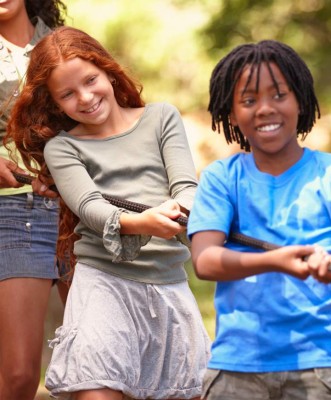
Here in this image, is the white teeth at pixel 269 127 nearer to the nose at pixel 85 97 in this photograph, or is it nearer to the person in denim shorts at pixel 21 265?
the nose at pixel 85 97

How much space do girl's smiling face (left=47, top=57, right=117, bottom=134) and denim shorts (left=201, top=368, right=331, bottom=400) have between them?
1136 millimetres

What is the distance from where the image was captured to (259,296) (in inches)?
126

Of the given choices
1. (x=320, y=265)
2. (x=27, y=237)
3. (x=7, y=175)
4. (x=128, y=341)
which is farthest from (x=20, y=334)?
(x=320, y=265)

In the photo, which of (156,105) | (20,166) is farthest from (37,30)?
(156,105)

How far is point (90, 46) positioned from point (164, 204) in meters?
0.64

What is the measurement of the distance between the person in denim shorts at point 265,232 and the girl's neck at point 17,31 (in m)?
1.72

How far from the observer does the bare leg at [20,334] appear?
15.3 feet

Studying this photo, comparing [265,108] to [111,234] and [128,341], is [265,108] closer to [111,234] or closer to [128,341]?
[111,234]

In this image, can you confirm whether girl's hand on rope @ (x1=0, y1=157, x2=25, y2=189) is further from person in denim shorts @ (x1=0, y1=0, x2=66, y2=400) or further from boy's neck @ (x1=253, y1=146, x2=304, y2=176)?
boy's neck @ (x1=253, y1=146, x2=304, y2=176)

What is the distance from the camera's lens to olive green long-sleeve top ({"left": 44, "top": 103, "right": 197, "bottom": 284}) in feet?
13.2

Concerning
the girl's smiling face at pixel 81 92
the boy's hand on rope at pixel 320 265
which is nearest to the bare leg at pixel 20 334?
the girl's smiling face at pixel 81 92

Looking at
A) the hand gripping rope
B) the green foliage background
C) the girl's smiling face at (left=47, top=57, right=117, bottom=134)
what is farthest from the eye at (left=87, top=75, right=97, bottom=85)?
the green foliage background

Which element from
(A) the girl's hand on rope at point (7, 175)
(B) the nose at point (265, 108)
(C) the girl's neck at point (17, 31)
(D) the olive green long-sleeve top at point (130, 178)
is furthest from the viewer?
(C) the girl's neck at point (17, 31)

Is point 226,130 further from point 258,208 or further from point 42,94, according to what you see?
point 42,94
